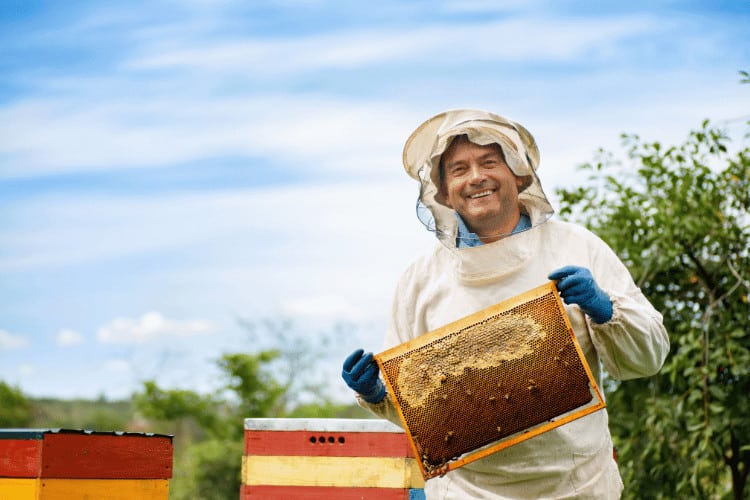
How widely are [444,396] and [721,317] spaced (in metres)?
2.90

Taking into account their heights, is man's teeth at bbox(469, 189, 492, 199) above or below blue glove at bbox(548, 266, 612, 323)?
above

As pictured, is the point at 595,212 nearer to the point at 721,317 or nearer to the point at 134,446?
the point at 721,317

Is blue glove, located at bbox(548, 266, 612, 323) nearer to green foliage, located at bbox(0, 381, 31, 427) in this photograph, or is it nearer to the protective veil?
the protective veil

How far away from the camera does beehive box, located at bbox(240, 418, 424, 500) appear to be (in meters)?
3.99

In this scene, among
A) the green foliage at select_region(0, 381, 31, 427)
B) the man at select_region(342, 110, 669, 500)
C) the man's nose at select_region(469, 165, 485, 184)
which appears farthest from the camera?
the green foliage at select_region(0, 381, 31, 427)

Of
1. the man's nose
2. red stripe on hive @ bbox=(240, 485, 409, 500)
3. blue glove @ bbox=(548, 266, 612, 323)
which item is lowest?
red stripe on hive @ bbox=(240, 485, 409, 500)

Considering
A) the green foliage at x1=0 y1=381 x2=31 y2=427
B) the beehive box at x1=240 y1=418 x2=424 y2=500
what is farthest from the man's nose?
the green foliage at x1=0 y1=381 x2=31 y2=427

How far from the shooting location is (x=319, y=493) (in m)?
4.05

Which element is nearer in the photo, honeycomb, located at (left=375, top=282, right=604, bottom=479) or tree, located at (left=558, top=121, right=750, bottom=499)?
honeycomb, located at (left=375, top=282, right=604, bottom=479)

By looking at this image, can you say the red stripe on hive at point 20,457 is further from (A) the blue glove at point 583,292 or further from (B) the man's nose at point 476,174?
(A) the blue glove at point 583,292

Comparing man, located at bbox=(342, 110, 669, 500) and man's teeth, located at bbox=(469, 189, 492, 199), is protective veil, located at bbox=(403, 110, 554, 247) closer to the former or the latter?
man, located at bbox=(342, 110, 669, 500)

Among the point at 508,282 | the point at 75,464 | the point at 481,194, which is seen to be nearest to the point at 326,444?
the point at 75,464

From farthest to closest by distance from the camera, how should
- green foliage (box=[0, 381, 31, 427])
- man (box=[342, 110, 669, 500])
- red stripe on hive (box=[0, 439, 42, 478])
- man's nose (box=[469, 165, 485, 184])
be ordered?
green foliage (box=[0, 381, 31, 427]), red stripe on hive (box=[0, 439, 42, 478]), man's nose (box=[469, 165, 485, 184]), man (box=[342, 110, 669, 500])

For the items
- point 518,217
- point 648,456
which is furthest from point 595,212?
point 518,217
